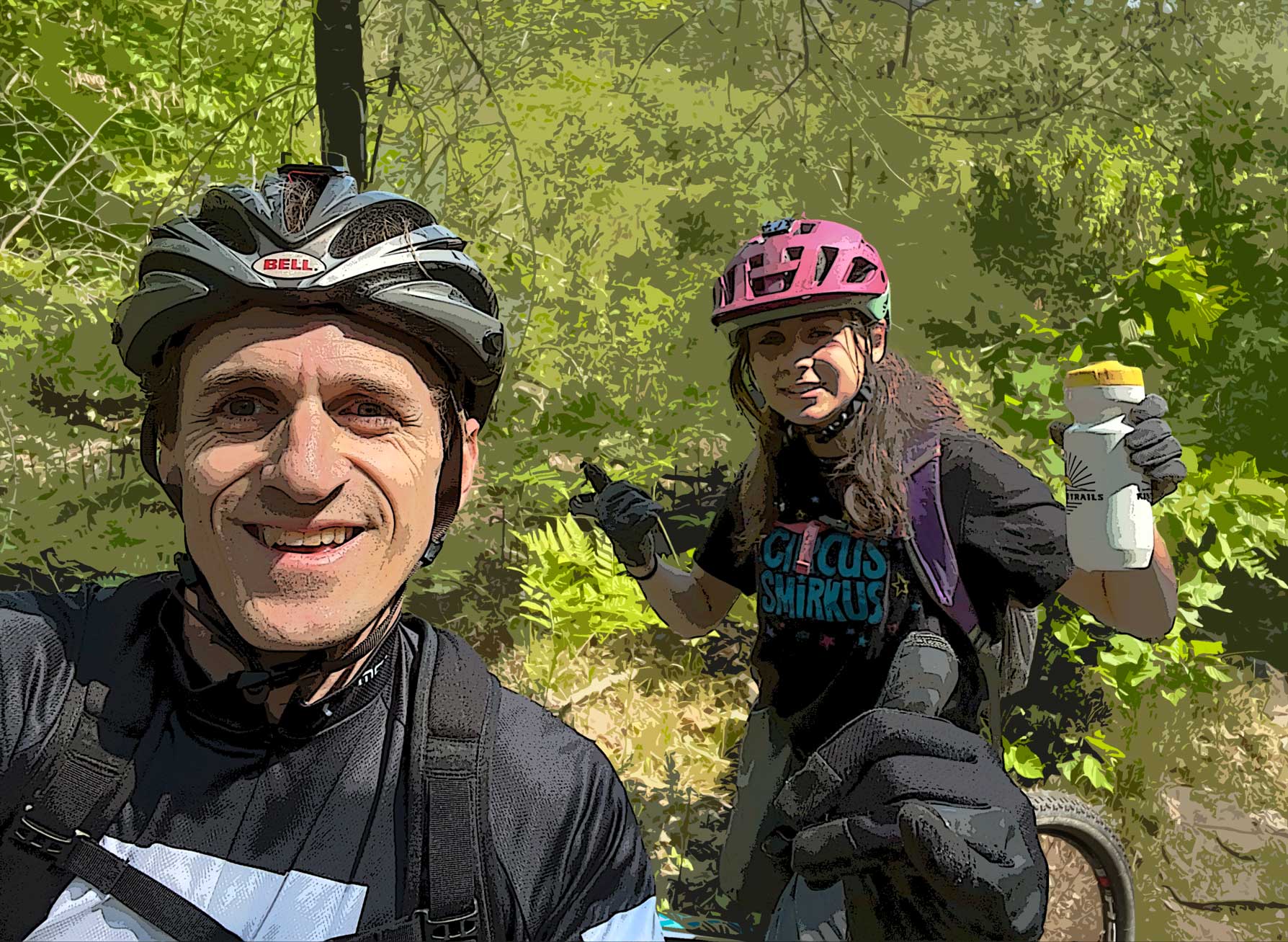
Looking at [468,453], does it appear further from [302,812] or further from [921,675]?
[921,675]

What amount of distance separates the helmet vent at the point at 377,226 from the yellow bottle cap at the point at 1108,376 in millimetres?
1941

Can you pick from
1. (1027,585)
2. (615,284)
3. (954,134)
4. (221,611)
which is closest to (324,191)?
(221,611)

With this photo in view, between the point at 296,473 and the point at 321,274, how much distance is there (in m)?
0.37

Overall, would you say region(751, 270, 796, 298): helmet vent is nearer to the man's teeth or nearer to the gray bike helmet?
the gray bike helmet

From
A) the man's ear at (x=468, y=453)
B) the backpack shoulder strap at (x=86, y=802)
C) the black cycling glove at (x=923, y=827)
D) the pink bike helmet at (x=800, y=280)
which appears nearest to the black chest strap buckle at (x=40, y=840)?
the backpack shoulder strap at (x=86, y=802)

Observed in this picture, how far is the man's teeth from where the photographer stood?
1683 millimetres

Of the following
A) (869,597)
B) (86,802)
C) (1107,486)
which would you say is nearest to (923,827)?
(869,597)

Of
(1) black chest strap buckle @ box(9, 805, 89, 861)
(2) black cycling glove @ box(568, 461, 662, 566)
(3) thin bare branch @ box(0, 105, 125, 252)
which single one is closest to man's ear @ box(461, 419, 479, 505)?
(1) black chest strap buckle @ box(9, 805, 89, 861)

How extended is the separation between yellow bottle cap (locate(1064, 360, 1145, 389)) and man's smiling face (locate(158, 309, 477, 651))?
2087mm

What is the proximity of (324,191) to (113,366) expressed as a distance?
482 cm

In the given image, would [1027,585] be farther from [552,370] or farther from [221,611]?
[552,370]

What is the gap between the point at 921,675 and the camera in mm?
2852

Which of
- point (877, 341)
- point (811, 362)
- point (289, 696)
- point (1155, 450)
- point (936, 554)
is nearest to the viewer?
point (289, 696)

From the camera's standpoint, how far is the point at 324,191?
1.94 metres
